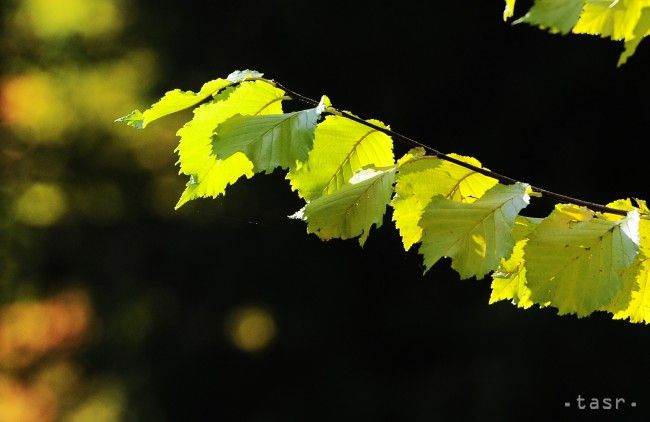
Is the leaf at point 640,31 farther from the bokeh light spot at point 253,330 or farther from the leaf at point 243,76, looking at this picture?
the bokeh light spot at point 253,330

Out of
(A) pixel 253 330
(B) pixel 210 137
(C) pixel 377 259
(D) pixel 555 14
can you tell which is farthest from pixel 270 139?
(A) pixel 253 330

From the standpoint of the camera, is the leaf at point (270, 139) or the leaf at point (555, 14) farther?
the leaf at point (270, 139)

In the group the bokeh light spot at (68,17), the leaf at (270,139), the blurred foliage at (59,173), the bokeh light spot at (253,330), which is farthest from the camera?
the bokeh light spot at (68,17)

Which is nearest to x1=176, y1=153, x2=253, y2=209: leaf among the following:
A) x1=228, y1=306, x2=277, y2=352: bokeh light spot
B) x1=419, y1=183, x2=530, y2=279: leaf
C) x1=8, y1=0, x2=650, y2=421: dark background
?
x1=419, y1=183, x2=530, y2=279: leaf

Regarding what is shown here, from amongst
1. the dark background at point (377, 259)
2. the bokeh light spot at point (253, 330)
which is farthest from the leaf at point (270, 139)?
the bokeh light spot at point (253, 330)

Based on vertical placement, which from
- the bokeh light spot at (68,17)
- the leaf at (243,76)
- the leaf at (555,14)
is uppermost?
the leaf at (555,14)

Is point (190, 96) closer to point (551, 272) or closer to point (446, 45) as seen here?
point (551, 272)

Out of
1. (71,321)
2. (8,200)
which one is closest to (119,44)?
(8,200)

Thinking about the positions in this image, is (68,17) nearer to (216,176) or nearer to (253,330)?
(253,330)
